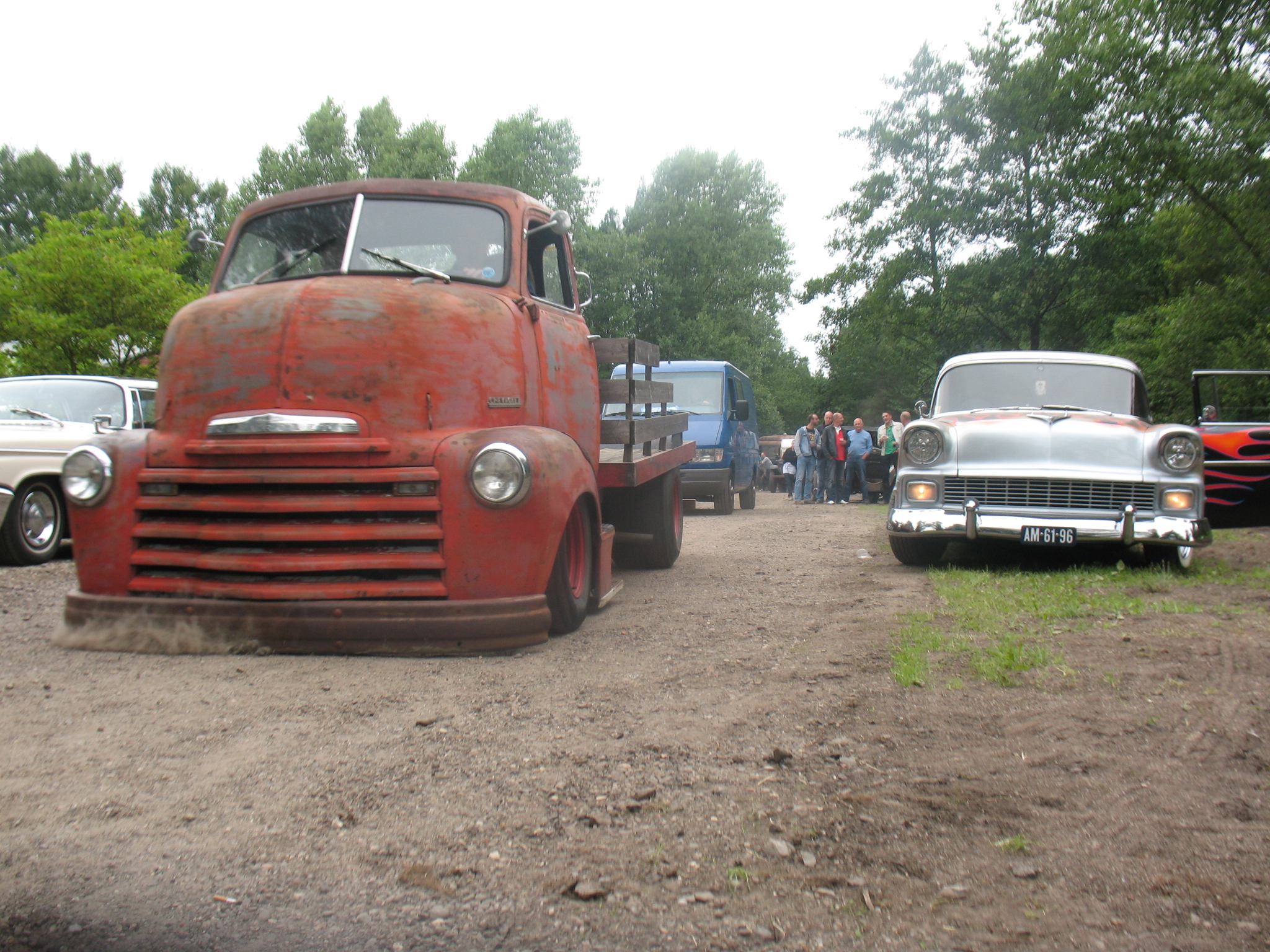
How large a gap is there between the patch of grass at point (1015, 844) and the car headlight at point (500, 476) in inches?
102

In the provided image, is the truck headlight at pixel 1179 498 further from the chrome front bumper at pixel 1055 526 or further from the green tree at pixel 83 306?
the green tree at pixel 83 306

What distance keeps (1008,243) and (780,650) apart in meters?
27.3

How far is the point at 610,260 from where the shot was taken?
42.3 m

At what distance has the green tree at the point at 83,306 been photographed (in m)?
23.0

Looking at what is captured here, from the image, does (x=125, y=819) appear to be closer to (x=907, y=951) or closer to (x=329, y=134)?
(x=907, y=951)

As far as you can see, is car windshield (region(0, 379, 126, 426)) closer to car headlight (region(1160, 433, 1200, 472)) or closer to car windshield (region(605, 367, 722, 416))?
car windshield (region(605, 367, 722, 416))

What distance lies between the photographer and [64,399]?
31.7 ft

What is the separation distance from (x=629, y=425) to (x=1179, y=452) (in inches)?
151

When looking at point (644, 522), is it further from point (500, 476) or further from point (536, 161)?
point (536, 161)

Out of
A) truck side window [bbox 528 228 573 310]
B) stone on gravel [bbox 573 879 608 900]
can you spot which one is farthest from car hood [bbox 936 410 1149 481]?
stone on gravel [bbox 573 879 608 900]

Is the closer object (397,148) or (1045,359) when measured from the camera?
(1045,359)

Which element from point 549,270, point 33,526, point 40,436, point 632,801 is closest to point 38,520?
point 33,526

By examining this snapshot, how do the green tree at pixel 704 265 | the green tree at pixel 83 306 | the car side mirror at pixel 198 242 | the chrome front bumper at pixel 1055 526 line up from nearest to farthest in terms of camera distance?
1. the car side mirror at pixel 198 242
2. the chrome front bumper at pixel 1055 526
3. the green tree at pixel 83 306
4. the green tree at pixel 704 265

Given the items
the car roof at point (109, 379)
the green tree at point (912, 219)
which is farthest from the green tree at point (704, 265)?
the car roof at point (109, 379)
